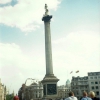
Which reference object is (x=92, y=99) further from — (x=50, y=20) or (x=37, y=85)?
(x=37, y=85)

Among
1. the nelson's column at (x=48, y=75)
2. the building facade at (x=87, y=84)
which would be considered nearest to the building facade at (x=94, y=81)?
the building facade at (x=87, y=84)

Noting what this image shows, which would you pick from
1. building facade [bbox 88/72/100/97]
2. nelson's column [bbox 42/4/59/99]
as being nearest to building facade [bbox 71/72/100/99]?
building facade [bbox 88/72/100/97]

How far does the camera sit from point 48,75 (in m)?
67.8

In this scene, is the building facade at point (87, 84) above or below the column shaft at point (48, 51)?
below

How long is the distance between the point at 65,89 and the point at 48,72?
74366 mm

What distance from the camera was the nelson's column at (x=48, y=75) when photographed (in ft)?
215

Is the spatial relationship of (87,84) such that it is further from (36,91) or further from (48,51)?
(48,51)

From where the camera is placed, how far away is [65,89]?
138750 mm

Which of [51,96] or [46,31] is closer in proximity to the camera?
[51,96]

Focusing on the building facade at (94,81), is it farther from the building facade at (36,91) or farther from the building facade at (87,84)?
the building facade at (36,91)

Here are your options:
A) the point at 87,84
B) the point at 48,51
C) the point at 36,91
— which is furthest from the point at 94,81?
the point at 48,51

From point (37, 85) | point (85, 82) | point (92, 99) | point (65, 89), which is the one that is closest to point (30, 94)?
point (37, 85)

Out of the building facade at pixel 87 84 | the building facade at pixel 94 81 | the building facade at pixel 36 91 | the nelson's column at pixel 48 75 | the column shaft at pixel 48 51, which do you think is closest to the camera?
the nelson's column at pixel 48 75

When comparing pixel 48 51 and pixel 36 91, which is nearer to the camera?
pixel 48 51
